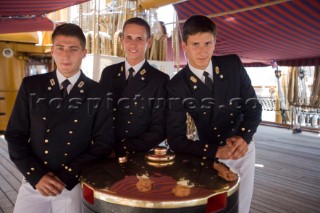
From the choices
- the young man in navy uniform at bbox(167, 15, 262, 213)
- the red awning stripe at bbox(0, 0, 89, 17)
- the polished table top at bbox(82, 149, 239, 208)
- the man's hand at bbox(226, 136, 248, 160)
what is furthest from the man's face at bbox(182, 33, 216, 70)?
the red awning stripe at bbox(0, 0, 89, 17)

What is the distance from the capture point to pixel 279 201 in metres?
3.47

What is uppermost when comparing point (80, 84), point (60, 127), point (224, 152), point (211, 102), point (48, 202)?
point (80, 84)

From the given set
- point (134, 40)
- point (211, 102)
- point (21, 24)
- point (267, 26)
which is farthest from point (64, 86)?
point (21, 24)

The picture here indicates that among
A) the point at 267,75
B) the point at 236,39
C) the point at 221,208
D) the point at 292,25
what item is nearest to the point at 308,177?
the point at 292,25

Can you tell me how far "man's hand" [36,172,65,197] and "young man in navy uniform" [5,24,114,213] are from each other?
0.03m

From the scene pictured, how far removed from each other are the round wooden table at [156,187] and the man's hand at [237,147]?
8.4 inches

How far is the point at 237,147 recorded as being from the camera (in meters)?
1.52

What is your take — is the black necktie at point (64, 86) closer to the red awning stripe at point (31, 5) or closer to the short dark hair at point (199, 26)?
the short dark hair at point (199, 26)

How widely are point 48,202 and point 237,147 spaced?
3.27 ft

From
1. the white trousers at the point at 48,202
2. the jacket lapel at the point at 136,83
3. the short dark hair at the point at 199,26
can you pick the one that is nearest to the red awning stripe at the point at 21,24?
the jacket lapel at the point at 136,83

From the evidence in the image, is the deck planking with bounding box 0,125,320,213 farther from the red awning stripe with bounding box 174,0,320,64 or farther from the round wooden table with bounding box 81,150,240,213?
the round wooden table with bounding box 81,150,240,213

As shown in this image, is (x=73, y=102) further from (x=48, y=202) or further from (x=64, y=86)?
(x=48, y=202)

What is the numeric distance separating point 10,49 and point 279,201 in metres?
7.62

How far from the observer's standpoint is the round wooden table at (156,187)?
0.98 meters
